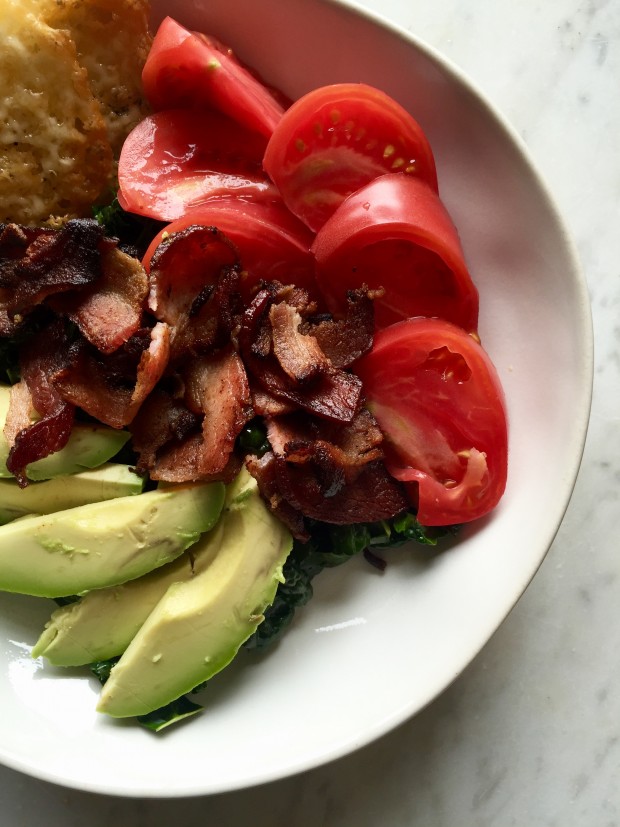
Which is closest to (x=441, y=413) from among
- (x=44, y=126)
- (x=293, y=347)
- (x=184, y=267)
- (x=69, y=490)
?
(x=293, y=347)

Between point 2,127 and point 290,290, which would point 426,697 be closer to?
point 290,290

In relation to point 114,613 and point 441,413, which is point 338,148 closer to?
point 441,413

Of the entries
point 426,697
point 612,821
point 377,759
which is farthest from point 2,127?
point 612,821

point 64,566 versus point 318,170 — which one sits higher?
point 318,170

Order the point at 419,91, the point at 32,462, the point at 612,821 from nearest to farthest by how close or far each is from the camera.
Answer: the point at 32,462 < the point at 419,91 < the point at 612,821

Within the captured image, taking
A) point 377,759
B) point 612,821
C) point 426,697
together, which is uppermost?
point 426,697

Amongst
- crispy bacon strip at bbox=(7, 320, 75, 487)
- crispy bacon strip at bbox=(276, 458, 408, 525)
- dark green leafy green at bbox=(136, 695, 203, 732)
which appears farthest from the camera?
dark green leafy green at bbox=(136, 695, 203, 732)

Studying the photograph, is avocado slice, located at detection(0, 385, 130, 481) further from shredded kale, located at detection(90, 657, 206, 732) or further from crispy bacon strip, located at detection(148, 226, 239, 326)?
shredded kale, located at detection(90, 657, 206, 732)

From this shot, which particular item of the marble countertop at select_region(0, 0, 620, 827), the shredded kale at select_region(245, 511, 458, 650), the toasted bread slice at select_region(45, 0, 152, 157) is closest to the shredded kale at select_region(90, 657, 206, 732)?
the shredded kale at select_region(245, 511, 458, 650)
